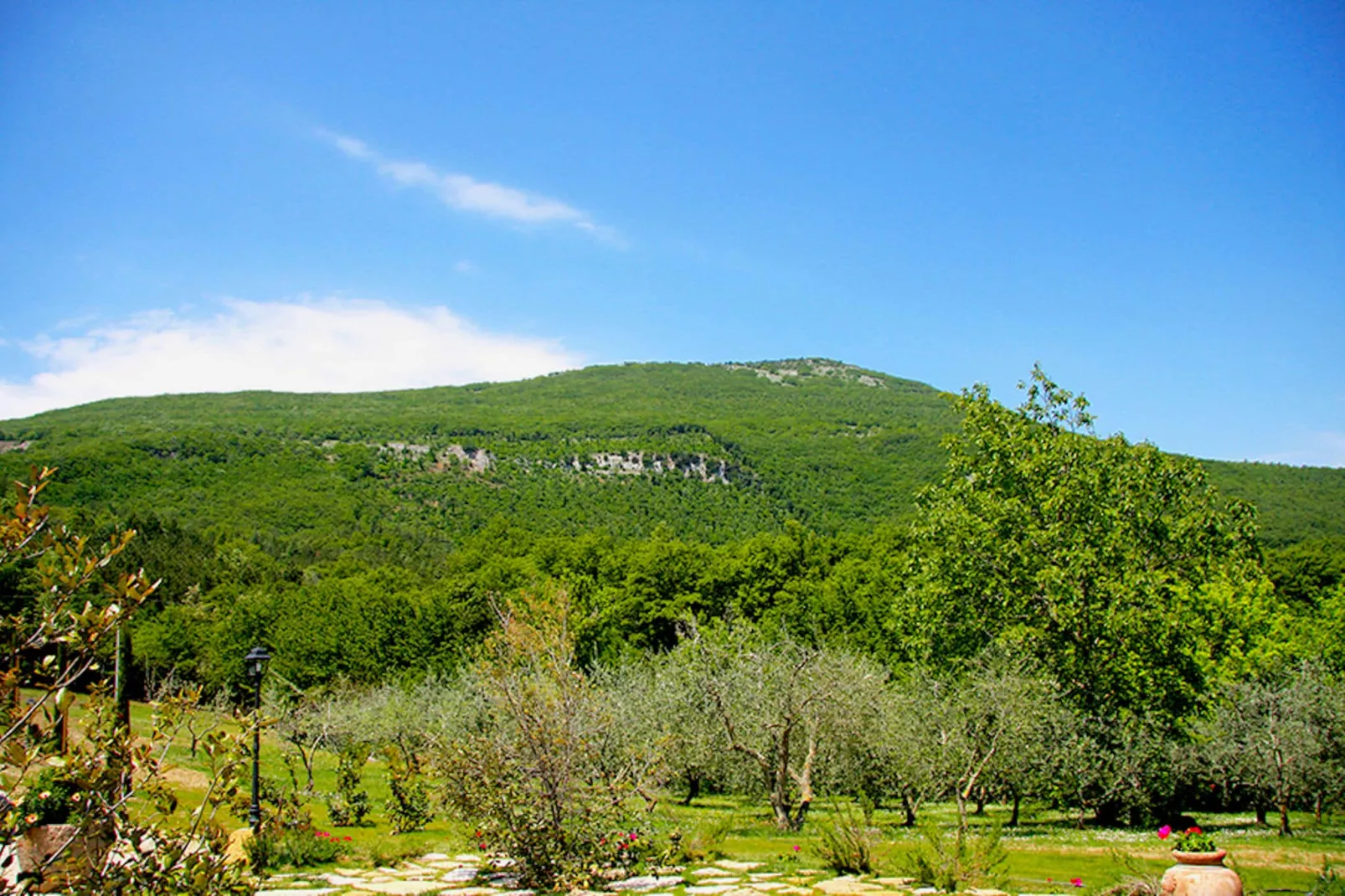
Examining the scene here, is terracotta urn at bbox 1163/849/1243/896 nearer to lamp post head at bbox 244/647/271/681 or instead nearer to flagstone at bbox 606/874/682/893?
flagstone at bbox 606/874/682/893

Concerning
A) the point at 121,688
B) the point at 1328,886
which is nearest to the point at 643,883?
the point at 1328,886

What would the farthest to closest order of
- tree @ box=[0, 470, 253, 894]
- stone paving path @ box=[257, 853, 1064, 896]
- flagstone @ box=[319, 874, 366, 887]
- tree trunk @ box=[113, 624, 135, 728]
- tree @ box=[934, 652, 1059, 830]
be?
1. tree @ box=[934, 652, 1059, 830]
2. flagstone @ box=[319, 874, 366, 887]
3. stone paving path @ box=[257, 853, 1064, 896]
4. tree trunk @ box=[113, 624, 135, 728]
5. tree @ box=[0, 470, 253, 894]

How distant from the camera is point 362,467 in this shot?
10631 cm

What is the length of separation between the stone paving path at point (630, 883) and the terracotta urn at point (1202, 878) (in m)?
→ 3.07

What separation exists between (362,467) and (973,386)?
93114 millimetres

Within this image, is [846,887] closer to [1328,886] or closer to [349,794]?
[1328,886]

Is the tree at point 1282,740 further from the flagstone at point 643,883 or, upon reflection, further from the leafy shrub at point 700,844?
the flagstone at point 643,883

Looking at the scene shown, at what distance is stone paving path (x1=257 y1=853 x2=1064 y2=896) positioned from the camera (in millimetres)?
10156

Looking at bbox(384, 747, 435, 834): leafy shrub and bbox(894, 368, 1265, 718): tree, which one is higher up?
bbox(894, 368, 1265, 718): tree

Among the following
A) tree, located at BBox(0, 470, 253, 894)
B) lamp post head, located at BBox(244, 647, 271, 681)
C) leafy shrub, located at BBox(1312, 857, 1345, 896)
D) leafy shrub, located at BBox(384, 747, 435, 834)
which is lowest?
leafy shrub, located at BBox(384, 747, 435, 834)

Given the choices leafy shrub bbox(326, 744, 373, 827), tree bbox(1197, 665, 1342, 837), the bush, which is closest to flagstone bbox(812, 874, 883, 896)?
the bush

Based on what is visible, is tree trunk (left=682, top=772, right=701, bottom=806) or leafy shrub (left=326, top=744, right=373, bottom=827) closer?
leafy shrub (left=326, top=744, right=373, bottom=827)

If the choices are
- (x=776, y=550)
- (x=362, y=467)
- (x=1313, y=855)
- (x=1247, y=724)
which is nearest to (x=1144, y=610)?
(x=1247, y=724)

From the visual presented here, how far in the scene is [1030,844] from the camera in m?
15.8
